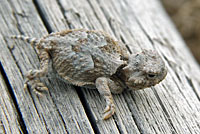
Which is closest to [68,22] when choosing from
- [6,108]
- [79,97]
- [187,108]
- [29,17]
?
[29,17]

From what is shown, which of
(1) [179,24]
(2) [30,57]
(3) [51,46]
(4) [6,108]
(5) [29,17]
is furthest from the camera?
(1) [179,24]

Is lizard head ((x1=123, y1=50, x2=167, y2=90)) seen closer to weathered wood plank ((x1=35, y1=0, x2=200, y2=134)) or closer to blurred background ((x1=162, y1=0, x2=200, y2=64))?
weathered wood plank ((x1=35, y1=0, x2=200, y2=134))

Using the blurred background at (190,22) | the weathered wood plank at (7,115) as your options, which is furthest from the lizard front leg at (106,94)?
the blurred background at (190,22)

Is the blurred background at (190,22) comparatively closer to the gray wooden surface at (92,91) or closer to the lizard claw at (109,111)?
the gray wooden surface at (92,91)

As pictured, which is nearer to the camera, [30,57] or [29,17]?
[30,57]

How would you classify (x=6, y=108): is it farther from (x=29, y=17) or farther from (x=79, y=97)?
(x=29, y=17)

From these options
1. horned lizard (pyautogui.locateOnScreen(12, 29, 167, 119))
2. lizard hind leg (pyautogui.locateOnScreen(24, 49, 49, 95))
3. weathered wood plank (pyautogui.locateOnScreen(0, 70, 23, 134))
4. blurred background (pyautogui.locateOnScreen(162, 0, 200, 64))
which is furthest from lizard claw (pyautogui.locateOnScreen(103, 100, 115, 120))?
blurred background (pyautogui.locateOnScreen(162, 0, 200, 64))

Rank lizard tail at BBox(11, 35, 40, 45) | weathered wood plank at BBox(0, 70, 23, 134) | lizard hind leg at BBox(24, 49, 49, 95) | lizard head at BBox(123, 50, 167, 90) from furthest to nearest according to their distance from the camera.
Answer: lizard tail at BBox(11, 35, 40, 45) < lizard hind leg at BBox(24, 49, 49, 95) < lizard head at BBox(123, 50, 167, 90) < weathered wood plank at BBox(0, 70, 23, 134)
